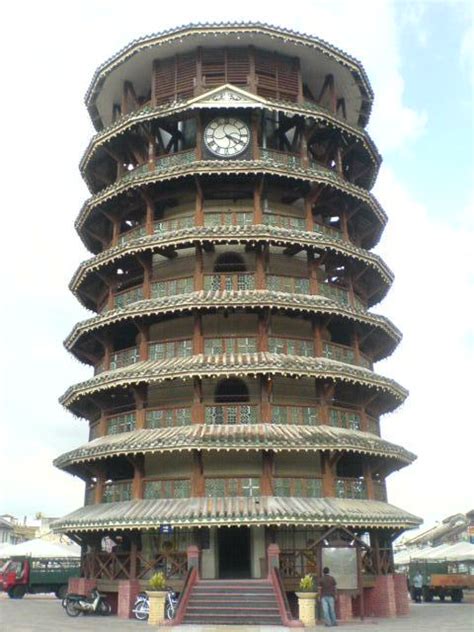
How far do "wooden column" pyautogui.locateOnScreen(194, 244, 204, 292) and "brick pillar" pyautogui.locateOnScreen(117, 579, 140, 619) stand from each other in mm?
11765

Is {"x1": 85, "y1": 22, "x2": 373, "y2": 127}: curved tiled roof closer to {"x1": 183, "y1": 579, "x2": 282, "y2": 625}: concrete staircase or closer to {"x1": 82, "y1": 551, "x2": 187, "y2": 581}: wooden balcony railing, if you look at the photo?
{"x1": 82, "y1": 551, "x2": 187, "y2": 581}: wooden balcony railing

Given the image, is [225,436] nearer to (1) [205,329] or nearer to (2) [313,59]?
(1) [205,329]

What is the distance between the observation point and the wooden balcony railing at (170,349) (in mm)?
30516

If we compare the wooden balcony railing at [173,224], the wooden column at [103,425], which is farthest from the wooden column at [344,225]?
the wooden column at [103,425]

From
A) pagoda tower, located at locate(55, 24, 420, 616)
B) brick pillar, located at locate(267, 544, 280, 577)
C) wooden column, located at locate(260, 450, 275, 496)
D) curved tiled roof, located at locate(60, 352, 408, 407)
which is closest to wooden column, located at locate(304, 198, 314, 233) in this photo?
pagoda tower, located at locate(55, 24, 420, 616)

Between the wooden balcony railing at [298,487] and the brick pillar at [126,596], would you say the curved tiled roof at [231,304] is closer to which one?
the wooden balcony railing at [298,487]

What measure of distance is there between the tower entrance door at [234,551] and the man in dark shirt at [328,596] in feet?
15.0

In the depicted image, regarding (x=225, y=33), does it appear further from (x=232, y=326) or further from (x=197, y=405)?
(x=197, y=405)

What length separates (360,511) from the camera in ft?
91.1

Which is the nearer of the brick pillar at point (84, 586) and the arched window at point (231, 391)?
the brick pillar at point (84, 586)

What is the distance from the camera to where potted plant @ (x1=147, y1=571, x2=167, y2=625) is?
24848mm

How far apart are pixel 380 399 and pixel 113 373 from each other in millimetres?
12278

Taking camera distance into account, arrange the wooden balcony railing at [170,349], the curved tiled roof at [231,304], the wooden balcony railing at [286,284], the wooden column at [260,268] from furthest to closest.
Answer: the wooden balcony railing at [286,284], the wooden column at [260,268], the wooden balcony railing at [170,349], the curved tiled roof at [231,304]

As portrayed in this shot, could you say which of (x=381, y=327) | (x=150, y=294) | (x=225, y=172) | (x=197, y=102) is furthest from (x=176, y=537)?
(x=197, y=102)
